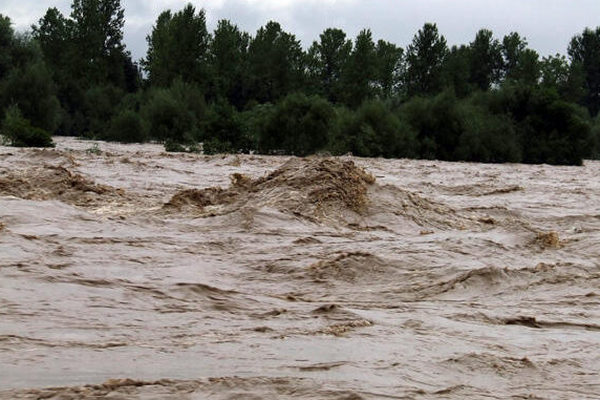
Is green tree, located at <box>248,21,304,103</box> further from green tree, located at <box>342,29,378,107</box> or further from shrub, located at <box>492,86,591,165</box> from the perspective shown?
shrub, located at <box>492,86,591,165</box>

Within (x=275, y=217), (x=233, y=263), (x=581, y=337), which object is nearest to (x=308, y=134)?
(x=275, y=217)

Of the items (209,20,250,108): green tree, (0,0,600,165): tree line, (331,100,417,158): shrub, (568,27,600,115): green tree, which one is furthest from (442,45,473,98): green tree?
(331,100,417,158): shrub

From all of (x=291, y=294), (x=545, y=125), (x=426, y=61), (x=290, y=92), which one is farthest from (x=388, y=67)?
(x=291, y=294)

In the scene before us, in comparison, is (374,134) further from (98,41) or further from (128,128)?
(98,41)

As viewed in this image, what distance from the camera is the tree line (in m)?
24.6

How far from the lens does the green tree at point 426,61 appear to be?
45031mm

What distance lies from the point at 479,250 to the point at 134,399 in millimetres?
4042

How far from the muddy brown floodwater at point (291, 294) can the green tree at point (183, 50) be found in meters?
34.1

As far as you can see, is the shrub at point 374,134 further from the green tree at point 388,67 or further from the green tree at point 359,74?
the green tree at point 388,67

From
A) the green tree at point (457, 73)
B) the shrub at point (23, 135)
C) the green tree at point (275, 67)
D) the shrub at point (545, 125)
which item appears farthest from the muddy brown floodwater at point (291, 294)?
the green tree at point (457, 73)

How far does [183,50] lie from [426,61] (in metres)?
12.8

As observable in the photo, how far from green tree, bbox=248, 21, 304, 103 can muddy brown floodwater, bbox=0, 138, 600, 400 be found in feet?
116

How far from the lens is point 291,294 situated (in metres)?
4.80

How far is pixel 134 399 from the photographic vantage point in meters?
2.69
